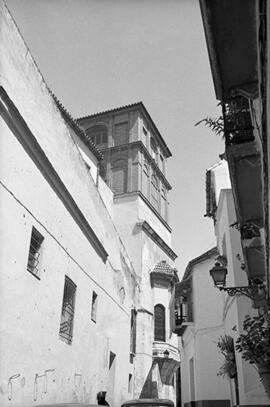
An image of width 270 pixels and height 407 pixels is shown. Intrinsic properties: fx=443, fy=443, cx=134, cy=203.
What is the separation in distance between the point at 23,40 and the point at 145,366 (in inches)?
650

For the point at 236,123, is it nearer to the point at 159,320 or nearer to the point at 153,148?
the point at 159,320

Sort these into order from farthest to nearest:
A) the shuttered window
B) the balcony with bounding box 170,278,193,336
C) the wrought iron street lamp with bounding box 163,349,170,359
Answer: the shuttered window → the wrought iron street lamp with bounding box 163,349,170,359 → the balcony with bounding box 170,278,193,336

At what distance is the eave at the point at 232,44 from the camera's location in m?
4.25

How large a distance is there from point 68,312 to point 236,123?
6.92 metres

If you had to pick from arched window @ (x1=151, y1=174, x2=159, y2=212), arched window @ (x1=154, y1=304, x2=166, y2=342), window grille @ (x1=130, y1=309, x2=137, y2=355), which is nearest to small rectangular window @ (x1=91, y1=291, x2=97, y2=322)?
window grille @ (x1=130, y1=309, x2=137, y2=355)

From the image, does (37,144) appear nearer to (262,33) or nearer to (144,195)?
(262,33)

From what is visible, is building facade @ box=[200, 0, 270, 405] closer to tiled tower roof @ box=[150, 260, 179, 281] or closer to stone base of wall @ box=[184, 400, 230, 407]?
stone base of wall @ box=[184, 400, 230, 407]

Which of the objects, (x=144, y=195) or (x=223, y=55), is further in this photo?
(x=144, y=195)

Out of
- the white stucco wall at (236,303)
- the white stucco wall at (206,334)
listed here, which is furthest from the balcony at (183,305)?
the white stucco wall at (236,303)

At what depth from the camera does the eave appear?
4250 mm

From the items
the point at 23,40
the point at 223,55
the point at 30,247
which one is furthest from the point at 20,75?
the point at 223,55

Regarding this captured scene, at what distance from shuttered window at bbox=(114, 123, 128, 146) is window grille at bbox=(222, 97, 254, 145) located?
84.7 feet

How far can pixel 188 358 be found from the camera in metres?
20.2

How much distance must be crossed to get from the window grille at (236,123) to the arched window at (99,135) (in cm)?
2681
